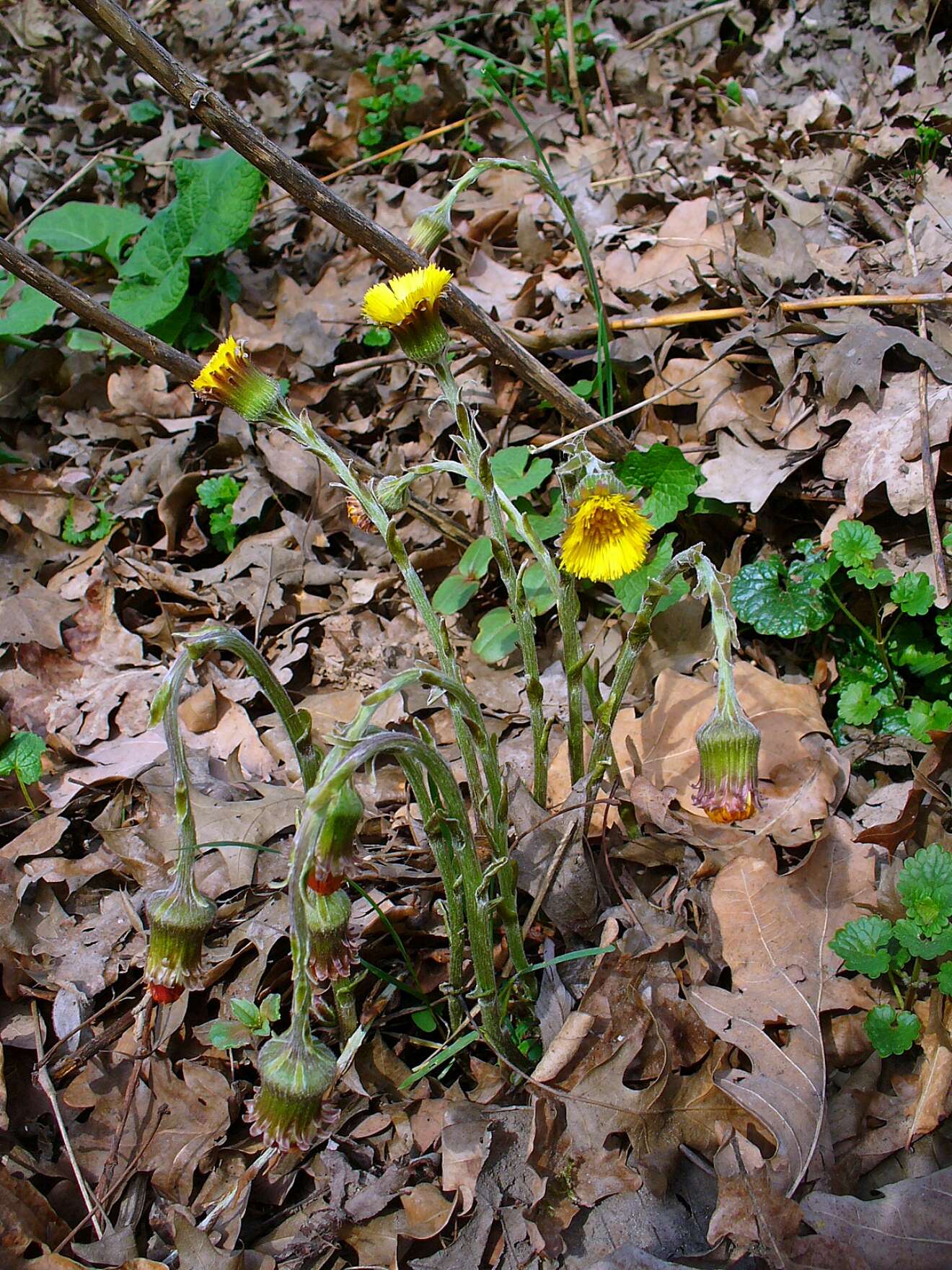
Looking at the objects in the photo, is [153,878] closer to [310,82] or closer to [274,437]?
[274,437]

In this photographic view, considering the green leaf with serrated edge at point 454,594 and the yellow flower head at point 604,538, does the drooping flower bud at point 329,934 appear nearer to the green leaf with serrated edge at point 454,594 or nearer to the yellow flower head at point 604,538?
the yellow flower head at point 604,538

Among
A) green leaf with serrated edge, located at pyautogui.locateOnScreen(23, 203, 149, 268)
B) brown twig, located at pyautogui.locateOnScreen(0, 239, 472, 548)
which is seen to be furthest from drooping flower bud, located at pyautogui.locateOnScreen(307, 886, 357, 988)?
green leaf with serrated edge, located at pyautogui.locateOnScreen(23, 203, 149, 268)

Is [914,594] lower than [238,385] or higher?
lower

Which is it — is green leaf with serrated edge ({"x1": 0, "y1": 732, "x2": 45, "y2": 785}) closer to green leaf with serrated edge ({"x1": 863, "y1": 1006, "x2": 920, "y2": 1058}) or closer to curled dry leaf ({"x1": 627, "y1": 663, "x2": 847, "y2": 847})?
curled dry leaf ({"x1": 627, "y1": 663, "x2": 847, "y2": 847})

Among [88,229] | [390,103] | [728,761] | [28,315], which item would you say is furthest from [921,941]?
[390,103]

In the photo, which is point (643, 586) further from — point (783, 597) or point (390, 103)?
point (390, 103)
